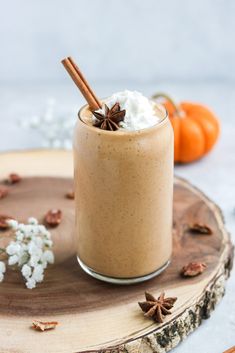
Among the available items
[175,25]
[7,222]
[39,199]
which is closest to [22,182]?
[39,199]

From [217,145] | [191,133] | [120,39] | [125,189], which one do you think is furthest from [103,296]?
[120,39]

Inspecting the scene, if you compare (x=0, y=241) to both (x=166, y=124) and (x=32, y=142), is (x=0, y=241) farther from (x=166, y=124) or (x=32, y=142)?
(x=32, y=142)

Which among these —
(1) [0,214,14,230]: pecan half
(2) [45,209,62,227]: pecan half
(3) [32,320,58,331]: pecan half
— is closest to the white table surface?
(3) [32,320,58,331]: pecan half

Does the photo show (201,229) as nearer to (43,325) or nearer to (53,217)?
(53,217)

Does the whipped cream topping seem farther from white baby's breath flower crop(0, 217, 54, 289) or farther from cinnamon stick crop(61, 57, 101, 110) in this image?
white baby's breath flower crop(0, 217, 54, 289)

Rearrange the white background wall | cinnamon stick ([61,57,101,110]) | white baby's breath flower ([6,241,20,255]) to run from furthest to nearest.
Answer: the white background wall → white baby's breath flower ([6,241,20,255]) → cinnamon stick ([61,57,101,110])

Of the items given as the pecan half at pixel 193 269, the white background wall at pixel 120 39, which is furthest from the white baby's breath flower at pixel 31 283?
the white background wall at pixel 120 39
